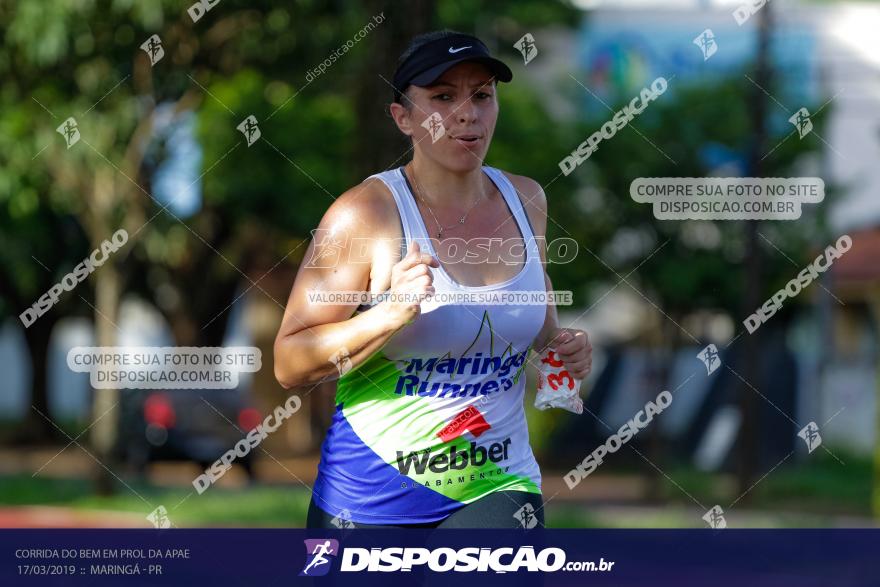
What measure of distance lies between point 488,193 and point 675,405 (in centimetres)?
1983

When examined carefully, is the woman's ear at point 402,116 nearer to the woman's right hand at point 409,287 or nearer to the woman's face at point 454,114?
the woman's face at point 454,114

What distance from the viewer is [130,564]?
4.11 metres

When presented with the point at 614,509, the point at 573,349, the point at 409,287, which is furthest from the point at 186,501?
the point at 409,287

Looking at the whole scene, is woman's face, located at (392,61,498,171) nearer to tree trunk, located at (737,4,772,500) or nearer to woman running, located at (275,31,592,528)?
woman running, located at (275,31,592,528)

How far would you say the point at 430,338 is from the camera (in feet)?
10.0

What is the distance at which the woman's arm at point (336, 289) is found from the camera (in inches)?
119

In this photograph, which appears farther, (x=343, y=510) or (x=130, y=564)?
(x=130, y=564)

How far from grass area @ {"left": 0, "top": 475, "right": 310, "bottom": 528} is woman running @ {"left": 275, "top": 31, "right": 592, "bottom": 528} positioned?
7004mm

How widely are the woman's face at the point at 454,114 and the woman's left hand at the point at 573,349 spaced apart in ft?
1.50

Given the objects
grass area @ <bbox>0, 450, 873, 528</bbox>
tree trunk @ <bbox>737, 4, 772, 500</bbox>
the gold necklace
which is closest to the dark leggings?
the gold necklace

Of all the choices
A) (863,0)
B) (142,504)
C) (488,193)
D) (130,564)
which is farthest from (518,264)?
(863,0)

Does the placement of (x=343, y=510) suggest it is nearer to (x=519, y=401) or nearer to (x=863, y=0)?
(x=519, y=401)

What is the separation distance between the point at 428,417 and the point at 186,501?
999cm

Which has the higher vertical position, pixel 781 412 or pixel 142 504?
pixel 781 412
